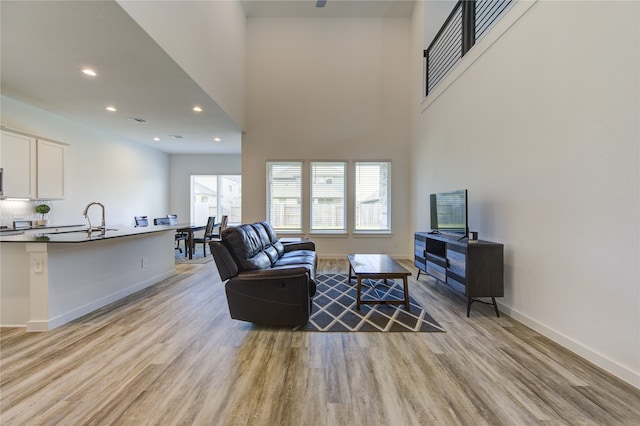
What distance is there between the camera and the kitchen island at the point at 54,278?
8.12ft

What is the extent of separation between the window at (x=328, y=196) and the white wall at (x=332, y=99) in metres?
0.27

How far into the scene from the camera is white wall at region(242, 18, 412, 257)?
19.3ft

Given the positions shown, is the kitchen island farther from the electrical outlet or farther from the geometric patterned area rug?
the geometric patterned area rug

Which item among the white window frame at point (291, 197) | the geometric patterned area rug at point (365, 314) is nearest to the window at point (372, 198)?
the white window frame at point (291, 197)

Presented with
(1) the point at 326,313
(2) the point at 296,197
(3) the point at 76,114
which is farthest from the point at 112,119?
(1) the point at 326,313

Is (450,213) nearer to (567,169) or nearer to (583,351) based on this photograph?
(567,169)

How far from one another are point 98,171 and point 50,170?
1.29 metres

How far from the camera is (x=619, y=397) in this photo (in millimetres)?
1588

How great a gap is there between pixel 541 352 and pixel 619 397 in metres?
0.52

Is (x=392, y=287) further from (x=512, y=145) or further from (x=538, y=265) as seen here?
(x=512, y=145)

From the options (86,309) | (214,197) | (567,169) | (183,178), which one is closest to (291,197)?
(214,197)

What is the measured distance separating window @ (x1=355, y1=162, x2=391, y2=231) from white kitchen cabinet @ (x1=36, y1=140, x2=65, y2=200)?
576 cm

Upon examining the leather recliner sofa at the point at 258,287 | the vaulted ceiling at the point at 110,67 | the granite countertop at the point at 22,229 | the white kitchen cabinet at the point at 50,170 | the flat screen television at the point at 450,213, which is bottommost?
the leather recliner sofa at the point at 258,287

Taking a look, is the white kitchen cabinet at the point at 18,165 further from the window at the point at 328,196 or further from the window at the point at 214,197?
the window at the point at 328,196
